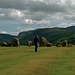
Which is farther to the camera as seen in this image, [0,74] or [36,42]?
[36,42]

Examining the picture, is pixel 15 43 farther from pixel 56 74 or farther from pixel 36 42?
pixel 56 74

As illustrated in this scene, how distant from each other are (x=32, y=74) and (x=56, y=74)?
5.15 ft

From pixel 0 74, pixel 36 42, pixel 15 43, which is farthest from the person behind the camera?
pixel 15 43

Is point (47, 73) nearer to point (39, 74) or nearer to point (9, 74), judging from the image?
point (39, 74)

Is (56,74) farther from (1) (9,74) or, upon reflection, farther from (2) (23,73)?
(1) (9,74)

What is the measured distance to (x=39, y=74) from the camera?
10.9 m

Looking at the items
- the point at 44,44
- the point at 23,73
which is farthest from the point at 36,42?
the point at 44,44

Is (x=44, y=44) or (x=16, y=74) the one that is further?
(x=44, y=44)

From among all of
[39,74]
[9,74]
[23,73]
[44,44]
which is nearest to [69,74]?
[39,74]

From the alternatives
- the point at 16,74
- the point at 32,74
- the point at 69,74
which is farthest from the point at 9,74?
the point at 69,74

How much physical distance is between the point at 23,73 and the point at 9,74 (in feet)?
3.14

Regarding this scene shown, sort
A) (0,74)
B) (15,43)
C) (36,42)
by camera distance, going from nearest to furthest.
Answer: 1. (0,74)
2. (36,42)
3. (15,43)

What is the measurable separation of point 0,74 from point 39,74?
8.27 ft

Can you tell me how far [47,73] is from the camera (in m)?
11.2
